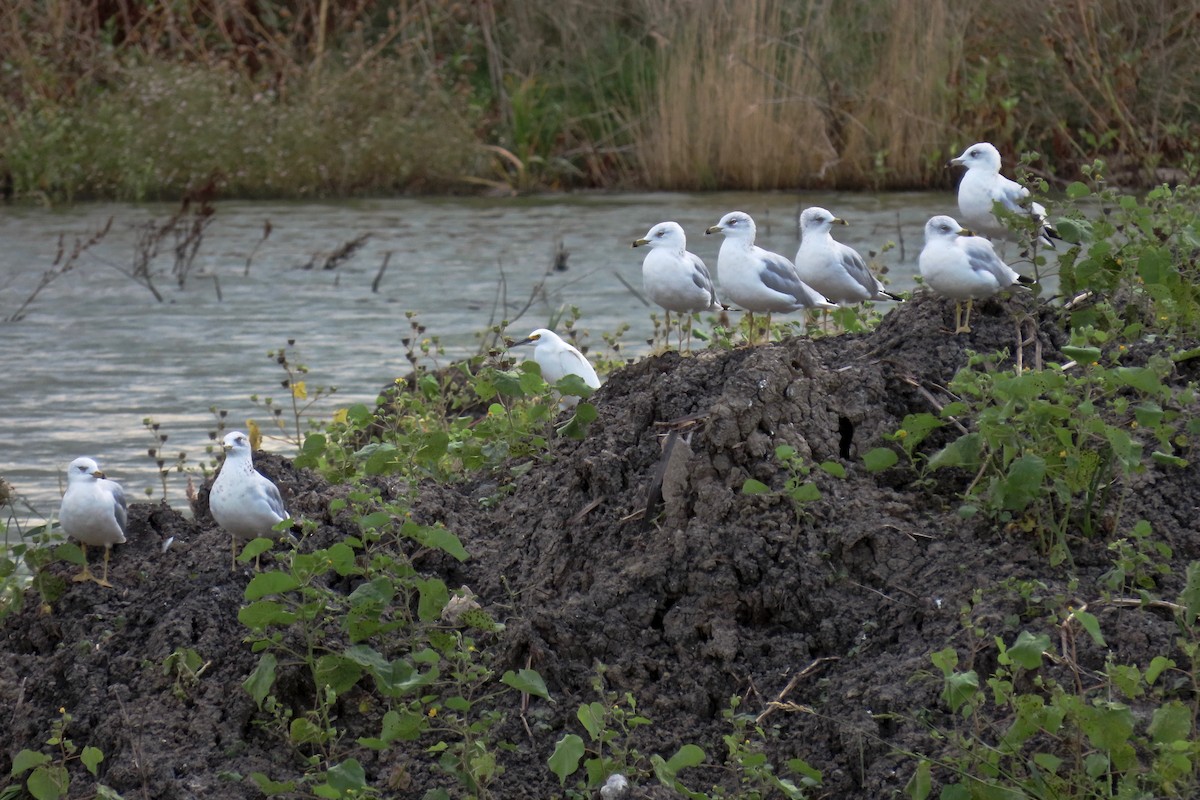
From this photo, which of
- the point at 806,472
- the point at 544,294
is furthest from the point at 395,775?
the point at 544,294

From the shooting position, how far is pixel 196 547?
425 centimetres

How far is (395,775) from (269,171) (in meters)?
12.6

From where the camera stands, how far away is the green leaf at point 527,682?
3297 mm

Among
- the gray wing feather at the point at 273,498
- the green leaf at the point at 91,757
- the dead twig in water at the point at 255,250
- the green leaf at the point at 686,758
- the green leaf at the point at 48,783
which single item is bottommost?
the dead twig in water at the point at 255,250

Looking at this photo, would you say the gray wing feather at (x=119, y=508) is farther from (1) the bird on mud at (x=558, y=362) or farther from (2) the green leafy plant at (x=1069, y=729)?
(2) the green leafy plant at (x=1069, y=729)

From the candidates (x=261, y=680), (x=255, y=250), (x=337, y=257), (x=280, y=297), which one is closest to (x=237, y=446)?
(x=261, y=680)

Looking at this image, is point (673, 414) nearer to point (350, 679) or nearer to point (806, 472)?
point (806, 472)

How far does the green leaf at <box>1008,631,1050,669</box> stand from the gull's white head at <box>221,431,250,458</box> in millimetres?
2047

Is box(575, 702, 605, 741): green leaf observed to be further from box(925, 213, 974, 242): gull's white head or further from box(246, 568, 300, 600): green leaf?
box(925, 213, 974, 242): gull's white head

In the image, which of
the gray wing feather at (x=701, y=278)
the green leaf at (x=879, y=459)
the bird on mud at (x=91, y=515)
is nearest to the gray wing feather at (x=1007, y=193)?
the gray wing feather at (x=701, y=278)

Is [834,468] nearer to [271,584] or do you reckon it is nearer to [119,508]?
[271,584]

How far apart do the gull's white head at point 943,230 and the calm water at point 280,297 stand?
9.79 ft

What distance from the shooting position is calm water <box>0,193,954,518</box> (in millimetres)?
7344

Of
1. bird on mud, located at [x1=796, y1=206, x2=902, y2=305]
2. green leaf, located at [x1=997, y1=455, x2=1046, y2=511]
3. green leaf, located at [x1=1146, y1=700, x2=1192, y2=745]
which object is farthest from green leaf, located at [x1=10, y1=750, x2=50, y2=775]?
bird on mud, located at [x1=796, y1=206, x2=902, y2=305]
